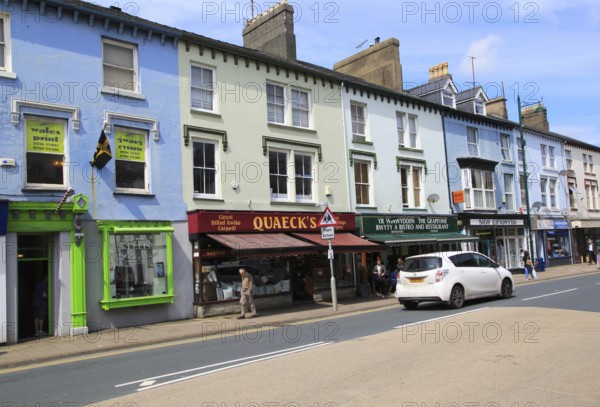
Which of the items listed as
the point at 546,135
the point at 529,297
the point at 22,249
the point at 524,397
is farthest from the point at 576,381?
the point at 546,135

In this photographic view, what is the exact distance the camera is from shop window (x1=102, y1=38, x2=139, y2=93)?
15391 mm

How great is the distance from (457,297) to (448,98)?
55.6ft

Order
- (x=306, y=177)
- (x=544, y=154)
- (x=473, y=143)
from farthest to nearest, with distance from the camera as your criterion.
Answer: (x=544, y=154)
(x=473, y=143)
(x=306, y=177)

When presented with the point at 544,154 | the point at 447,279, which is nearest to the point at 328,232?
the point at 447,279

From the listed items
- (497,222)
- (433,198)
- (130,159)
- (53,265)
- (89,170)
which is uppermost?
(130,159)

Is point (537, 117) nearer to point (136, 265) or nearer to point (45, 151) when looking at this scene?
point (136, 265)

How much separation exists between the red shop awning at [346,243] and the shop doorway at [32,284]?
8.33 meters

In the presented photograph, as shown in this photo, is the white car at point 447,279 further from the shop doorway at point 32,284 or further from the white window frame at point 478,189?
the white window frame at point 478,189

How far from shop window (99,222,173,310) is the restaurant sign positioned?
1016mm

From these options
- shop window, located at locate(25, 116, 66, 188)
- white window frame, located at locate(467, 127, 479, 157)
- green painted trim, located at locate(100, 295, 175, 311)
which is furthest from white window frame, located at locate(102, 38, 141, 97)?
white window frame, located at locate(467, 127, 479, 157)

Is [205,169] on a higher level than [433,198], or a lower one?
higher

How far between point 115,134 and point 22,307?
17.6ft

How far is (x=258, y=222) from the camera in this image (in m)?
17.8

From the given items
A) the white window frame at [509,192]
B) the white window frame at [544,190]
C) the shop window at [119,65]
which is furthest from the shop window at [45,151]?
the white window frame at [544,190]
